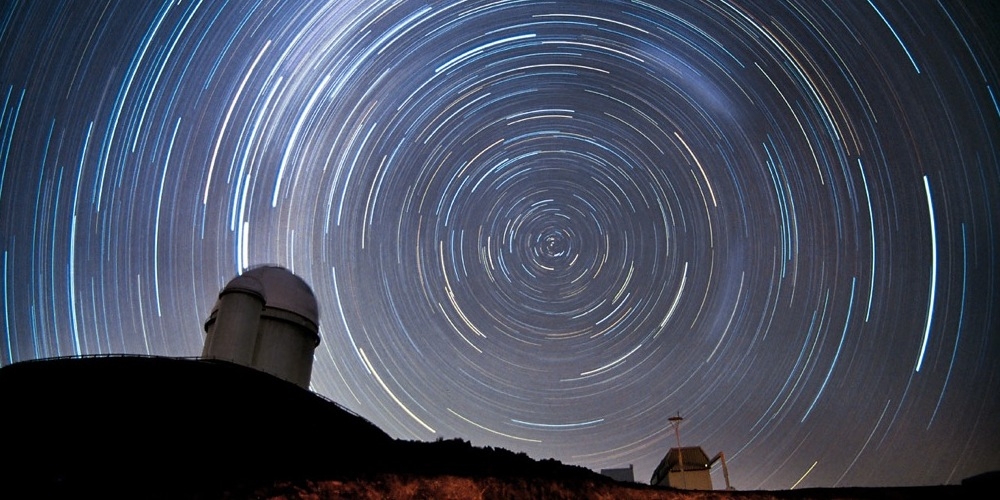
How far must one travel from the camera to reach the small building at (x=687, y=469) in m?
24.5

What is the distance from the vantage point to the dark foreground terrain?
4.75m

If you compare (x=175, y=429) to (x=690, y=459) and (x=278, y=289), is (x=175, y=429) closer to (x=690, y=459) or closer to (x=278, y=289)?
(x=278, y=289)

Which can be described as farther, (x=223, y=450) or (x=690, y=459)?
(x=690, y=459)

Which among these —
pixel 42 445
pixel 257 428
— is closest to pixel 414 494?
pixel 42 445

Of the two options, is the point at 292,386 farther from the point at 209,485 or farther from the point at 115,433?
the point at 209,485

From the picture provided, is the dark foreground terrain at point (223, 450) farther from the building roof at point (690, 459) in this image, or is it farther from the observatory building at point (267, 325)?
the building roof at point (690, 459)

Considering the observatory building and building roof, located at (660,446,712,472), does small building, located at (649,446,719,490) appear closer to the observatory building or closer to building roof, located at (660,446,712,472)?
building roof, located at (660,446,712,472)

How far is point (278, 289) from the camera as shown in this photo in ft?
77.9

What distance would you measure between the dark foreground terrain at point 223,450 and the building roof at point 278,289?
14.7 ft

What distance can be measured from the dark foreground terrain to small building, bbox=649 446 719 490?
48.5ft

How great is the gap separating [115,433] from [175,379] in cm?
374

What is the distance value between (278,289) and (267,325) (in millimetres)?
1927

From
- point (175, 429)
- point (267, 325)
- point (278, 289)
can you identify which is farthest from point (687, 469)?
point (175, 429)

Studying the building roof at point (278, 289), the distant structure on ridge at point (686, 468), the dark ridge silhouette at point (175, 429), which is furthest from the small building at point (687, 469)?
the building roof at point (278, 289)
